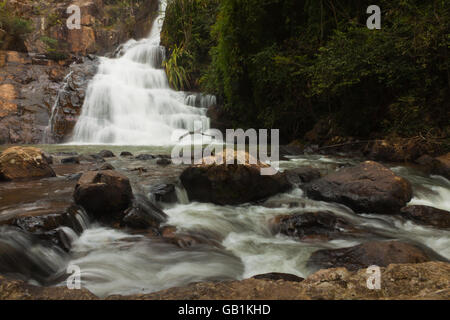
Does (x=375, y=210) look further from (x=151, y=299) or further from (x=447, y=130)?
(x=447, y=130)

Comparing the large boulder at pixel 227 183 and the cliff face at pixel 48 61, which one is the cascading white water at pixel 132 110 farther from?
the large boulder at pixel 227 183

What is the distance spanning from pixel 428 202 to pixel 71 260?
516cm

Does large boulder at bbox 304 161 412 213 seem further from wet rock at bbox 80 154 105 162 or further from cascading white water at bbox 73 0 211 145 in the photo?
cascading white water at bbox 73 0 211 145

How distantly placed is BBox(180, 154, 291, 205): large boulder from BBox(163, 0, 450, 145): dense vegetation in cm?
199

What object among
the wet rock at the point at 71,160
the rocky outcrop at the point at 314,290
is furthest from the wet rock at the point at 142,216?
the wet rock at the point at 71,160

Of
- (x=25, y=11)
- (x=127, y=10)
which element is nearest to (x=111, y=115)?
(x=25, y=11)

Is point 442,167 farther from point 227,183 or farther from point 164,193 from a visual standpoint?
point 164,193

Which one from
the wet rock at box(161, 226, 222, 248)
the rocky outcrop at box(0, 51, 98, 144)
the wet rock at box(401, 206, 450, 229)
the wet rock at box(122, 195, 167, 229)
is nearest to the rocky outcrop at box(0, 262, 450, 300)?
the wet rock at box(161, 226, 222, 248)

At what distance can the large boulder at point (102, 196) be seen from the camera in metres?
3.58

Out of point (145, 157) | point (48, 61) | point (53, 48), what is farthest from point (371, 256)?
point (53, 48)

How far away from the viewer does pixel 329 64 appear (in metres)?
7.32

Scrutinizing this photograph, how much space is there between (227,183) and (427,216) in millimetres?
2787

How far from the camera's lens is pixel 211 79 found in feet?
39.8

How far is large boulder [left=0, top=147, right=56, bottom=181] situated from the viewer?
493 cm
